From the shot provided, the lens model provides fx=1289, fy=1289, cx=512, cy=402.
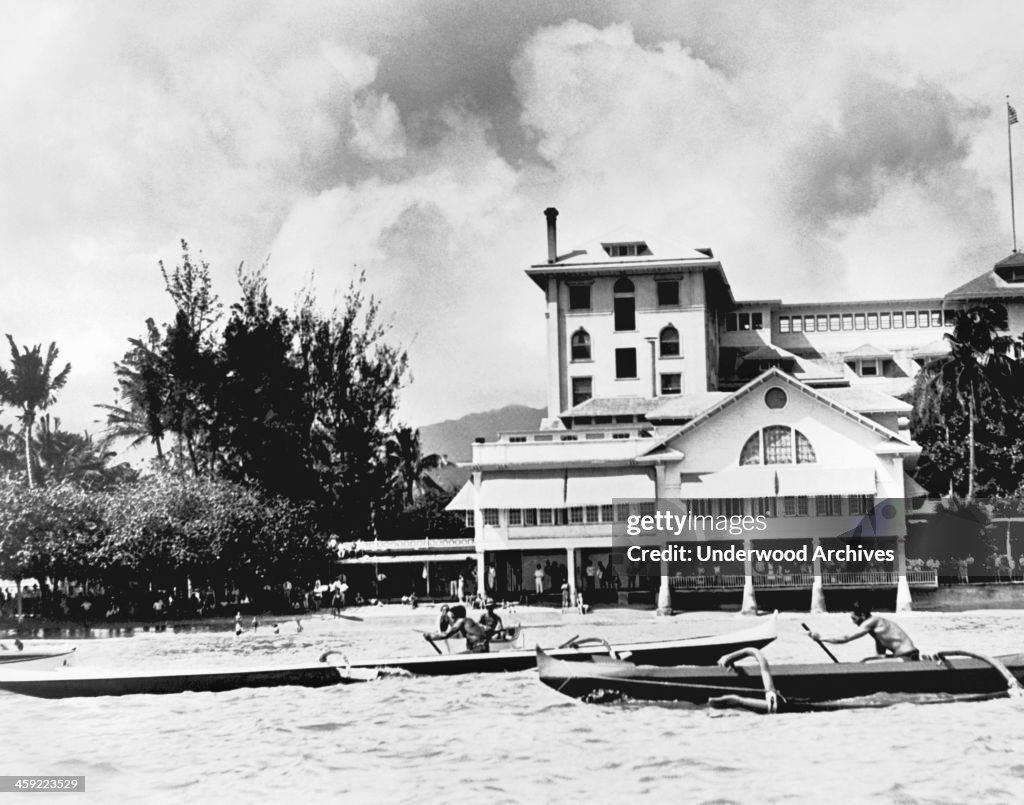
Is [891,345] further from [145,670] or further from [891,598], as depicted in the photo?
[145,670]

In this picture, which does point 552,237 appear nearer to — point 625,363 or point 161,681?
point 625,363

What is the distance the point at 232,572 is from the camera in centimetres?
3925

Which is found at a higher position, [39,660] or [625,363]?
[625,363]

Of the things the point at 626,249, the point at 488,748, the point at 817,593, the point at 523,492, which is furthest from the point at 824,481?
the point at 488,748

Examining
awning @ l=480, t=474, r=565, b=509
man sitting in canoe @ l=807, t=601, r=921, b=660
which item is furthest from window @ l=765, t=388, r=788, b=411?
man sitting in canoe @ l=807, t=601, r=921, b=660

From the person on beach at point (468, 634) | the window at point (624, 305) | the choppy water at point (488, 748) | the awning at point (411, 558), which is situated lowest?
the choppy water at point (488, 748)

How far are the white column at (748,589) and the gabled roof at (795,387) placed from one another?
3.91m

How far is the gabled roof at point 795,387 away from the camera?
37.9 m

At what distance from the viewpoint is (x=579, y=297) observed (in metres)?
54.6

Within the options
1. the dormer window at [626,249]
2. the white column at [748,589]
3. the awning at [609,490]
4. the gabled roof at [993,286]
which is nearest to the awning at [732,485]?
the awning at [609,490]

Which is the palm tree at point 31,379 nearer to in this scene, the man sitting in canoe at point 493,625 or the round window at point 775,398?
the man sitting in canoe at point 493,625

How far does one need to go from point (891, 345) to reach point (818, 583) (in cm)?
2554

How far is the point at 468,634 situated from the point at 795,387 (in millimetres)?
18019

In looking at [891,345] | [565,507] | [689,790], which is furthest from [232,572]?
→ [891,345]
